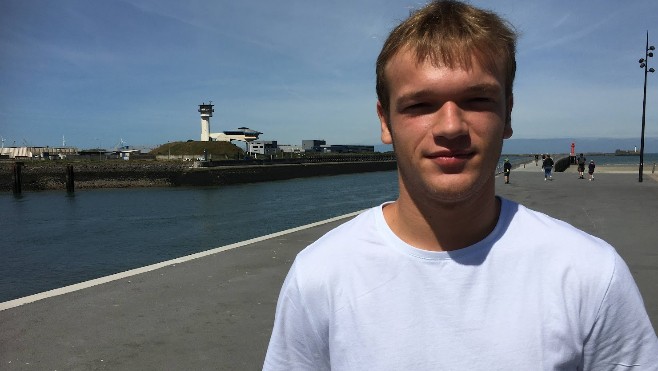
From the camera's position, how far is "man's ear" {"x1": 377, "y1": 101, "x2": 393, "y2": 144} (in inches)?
55.9

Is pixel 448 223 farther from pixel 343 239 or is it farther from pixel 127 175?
pixel 127 175

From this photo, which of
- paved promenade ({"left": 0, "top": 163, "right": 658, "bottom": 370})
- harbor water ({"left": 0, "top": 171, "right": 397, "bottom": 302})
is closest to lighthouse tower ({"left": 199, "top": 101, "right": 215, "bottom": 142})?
harbor water ({"left": 0, "top": 171, "right": 397, "bottom": 302})

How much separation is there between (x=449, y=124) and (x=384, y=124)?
0.91ft

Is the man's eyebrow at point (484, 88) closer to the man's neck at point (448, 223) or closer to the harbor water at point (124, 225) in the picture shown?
the man's neck at point (448, 223)

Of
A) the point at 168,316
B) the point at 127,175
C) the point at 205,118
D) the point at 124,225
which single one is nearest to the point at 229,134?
the point at 205,118

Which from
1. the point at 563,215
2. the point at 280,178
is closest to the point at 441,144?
the point at 563,215

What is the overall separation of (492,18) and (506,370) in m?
0.91

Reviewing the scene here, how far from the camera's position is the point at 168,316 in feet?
15.8

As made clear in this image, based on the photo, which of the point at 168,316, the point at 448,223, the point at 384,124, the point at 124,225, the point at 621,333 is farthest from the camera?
the point at 124,225

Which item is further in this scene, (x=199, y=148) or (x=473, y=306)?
(x=199, y=148)

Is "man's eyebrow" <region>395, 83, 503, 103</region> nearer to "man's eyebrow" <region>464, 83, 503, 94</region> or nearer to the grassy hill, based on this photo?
"man's eyebrow" <region>464, 83, 503, 94</region>

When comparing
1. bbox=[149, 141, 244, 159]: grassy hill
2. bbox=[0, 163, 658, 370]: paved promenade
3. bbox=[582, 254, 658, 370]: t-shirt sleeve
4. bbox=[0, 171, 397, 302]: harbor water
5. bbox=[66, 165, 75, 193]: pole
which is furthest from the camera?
bbox=[149, 141, 244, 159]: grassy hill

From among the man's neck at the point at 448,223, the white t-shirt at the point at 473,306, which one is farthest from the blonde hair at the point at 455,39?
the white t-shirt at the point at 473,306

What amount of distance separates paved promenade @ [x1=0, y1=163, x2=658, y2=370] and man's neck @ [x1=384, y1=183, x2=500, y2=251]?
9.36ft
